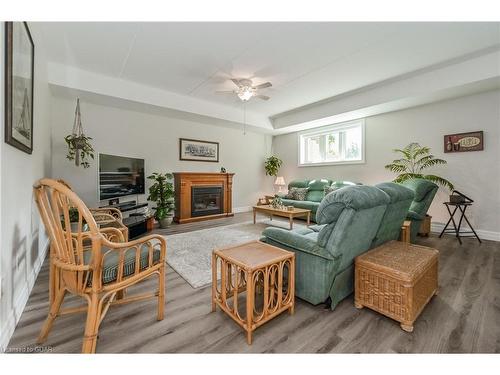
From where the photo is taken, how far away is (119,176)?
372 cm

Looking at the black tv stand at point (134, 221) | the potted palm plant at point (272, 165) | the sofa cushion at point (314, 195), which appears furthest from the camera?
the potted palm plant at point (272, 165)

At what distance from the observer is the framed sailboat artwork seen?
1.37 meters

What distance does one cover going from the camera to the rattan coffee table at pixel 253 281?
142cm

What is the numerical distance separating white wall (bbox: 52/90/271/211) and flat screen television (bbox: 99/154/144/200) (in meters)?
0.79

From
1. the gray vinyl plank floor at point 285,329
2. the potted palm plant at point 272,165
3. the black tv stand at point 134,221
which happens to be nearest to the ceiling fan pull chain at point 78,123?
the black tv stand at point 134,221

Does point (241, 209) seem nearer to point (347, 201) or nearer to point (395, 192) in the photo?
point (395, 192)

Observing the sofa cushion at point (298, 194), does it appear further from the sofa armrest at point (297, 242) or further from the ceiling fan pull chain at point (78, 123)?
the ceiling fan pull chain at point (78, 123)

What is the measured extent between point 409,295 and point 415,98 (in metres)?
3.82

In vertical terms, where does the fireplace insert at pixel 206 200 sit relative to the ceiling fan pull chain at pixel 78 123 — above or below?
below

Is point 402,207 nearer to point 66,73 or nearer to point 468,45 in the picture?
point 468,45

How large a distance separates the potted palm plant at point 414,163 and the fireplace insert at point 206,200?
12.8 feet

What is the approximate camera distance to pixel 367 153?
521cm

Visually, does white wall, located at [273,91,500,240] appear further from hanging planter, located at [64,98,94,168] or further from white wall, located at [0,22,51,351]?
white wall, located at [0,22,51,351]

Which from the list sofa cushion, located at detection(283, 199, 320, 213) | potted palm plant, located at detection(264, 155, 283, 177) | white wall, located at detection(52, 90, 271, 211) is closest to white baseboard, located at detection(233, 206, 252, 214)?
white wall, located at detection(52, 90, 271, 211)
